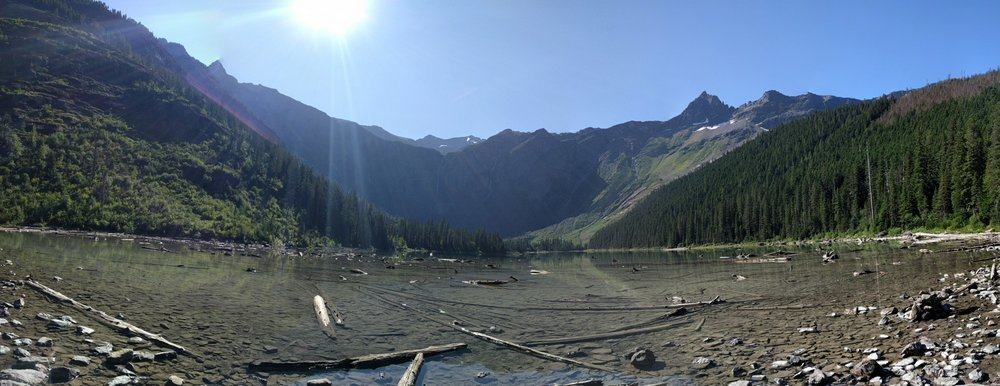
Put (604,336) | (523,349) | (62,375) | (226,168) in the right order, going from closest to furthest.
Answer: (62,375) → (523,349) → (604,336) → (226,168)

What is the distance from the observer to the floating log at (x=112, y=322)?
42.7 feet

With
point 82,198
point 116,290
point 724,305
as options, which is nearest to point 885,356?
point 724,305

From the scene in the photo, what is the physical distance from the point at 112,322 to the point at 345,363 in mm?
8364

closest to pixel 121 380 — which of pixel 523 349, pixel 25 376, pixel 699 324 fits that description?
pixel 25 376

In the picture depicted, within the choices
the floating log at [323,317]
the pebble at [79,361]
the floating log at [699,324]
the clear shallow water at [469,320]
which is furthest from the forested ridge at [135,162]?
the floating log at [699,324]

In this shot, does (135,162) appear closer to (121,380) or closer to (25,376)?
(25,376)

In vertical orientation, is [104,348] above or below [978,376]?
below

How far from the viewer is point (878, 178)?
351ft

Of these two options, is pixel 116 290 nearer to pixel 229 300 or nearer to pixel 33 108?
pixel 229 300

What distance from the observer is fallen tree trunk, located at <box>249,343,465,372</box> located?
12359 mm

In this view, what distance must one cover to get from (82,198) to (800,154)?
765ft

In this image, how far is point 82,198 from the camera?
287ft

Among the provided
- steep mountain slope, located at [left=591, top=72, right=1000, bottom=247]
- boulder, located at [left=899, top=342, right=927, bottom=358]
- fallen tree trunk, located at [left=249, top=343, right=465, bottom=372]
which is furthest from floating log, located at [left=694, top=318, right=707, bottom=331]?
steep mountain slope, located at [left=591, top=72, right=1000, bottom=247]

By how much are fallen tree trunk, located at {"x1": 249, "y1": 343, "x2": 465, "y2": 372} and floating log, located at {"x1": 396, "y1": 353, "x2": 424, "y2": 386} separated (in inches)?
23.3
